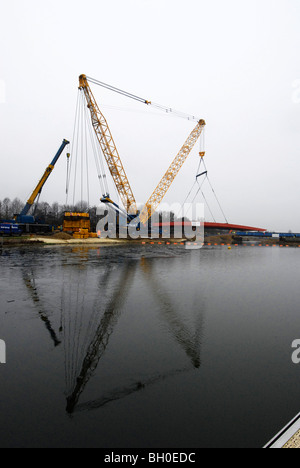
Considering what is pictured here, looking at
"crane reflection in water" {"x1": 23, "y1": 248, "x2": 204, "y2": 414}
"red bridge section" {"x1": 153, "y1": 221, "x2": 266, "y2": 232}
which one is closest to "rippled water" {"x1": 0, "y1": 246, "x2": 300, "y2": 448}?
"crane reflection in water" {"x1": 23, "y1": 248, "x2": 204, "y2": 414}

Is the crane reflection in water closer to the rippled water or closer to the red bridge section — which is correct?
the rippled water

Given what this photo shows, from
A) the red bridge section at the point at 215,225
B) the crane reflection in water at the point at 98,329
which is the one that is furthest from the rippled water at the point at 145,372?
the red bridge section at the point at 215,225

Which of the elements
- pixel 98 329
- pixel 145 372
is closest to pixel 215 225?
pixel 98 329

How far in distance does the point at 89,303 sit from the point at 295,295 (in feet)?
27.3

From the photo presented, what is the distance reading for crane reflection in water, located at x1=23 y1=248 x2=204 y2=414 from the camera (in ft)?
11.3

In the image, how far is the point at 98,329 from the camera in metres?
5.53

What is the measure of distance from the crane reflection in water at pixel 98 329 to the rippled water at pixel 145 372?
0.9 inches

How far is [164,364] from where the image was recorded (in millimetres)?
4043

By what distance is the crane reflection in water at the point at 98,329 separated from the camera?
11.3ft

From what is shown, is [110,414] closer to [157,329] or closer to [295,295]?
[157,329]

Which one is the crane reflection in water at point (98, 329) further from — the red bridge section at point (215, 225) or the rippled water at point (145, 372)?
the red bridge section at point (215, 225)

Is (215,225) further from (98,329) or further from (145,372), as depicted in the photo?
(145,372)

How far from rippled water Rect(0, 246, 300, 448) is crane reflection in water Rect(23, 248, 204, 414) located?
0.02 meters
